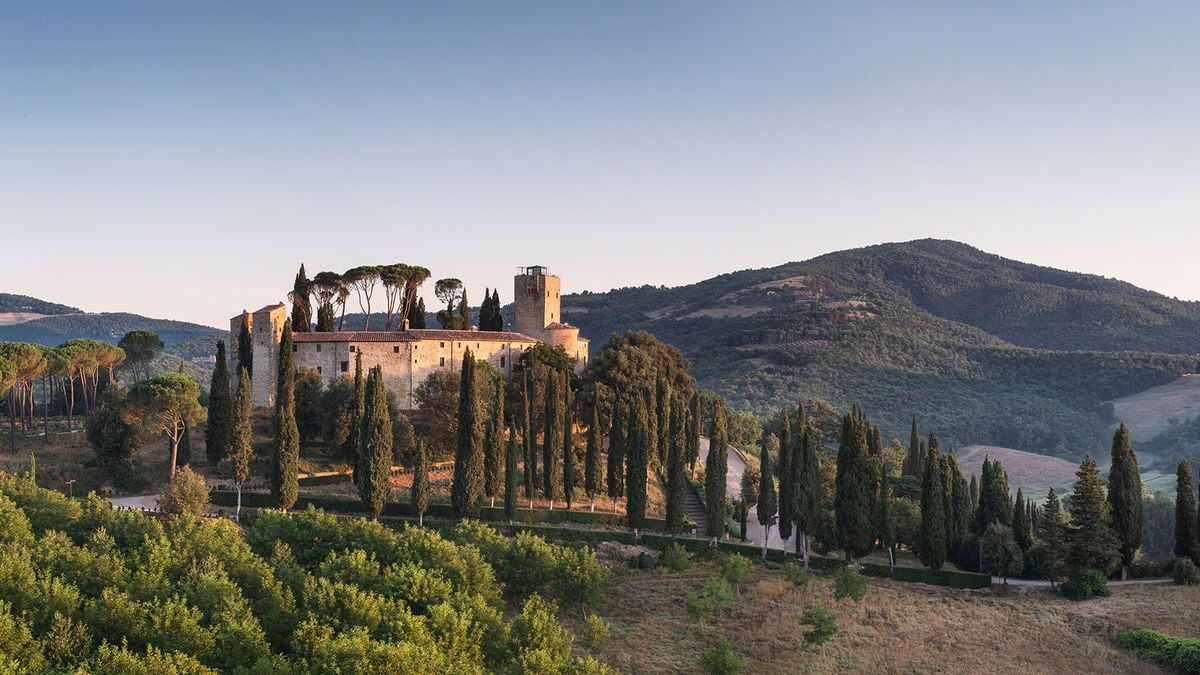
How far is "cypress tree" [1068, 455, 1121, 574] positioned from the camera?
3828 cm

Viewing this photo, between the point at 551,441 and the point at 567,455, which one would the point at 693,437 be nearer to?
the point at 567,455

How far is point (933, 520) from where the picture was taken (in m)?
40.4

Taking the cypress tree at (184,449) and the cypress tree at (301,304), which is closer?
the cypress tree at (184,449)

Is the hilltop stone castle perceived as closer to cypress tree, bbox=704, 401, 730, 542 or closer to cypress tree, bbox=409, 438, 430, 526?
cypress tree, bbox=409, 438, 430, 526

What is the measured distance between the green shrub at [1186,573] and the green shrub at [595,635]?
27.8 m

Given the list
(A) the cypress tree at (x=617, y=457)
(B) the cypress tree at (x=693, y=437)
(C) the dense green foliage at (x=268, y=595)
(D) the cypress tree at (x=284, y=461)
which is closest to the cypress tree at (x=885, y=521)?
(C) the dense green foliage at (x=268, y=595)

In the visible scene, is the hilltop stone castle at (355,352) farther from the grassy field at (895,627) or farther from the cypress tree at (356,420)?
the grassy field at (895,627)

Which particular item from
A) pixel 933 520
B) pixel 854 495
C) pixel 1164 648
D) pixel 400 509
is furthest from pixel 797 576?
pixel 400 509

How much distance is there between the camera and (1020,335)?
18012cm

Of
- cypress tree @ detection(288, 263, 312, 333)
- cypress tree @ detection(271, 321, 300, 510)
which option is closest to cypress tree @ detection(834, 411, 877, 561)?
cypress tree @ detection(271, 321, 300, 510)

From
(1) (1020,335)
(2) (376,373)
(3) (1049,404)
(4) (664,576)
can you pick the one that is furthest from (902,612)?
(1) (1020,335)

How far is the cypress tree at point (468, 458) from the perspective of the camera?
4341cm

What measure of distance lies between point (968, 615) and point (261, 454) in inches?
1550

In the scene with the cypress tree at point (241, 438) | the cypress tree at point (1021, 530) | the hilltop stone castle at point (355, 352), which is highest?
the hilltop stone castle at point (355, 352)
